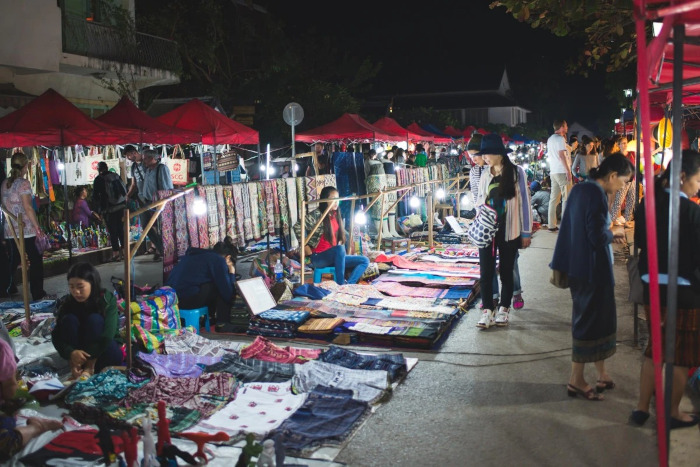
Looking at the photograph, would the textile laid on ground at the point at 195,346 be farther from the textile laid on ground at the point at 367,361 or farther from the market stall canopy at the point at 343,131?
the market stall canopy at the point at 343,131

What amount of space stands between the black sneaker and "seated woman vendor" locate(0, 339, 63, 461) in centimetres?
282

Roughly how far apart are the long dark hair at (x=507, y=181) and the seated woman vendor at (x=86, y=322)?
13.3 ft

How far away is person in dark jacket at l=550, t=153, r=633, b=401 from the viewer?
502 cm

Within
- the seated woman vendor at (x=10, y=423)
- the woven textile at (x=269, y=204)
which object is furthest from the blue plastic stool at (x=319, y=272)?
the seated woman vendor at (x=10, y=423)

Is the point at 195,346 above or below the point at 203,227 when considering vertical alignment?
below

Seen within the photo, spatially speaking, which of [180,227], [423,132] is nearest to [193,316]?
[180,227]

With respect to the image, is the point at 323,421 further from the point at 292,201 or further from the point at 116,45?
the point at 116,45

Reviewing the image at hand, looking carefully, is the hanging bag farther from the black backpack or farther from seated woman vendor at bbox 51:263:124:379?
A: the black backpack

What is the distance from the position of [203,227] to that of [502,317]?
375 centimetres

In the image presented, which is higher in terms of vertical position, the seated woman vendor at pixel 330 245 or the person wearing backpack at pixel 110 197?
the person wearing backpack at pixel 110 197

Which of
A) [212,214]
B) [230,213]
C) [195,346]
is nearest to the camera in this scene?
[195,346]

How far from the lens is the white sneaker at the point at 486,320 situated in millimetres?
7477

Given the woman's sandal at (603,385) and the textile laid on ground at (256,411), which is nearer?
the textile laid on ground at (256,411)

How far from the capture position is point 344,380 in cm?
571
